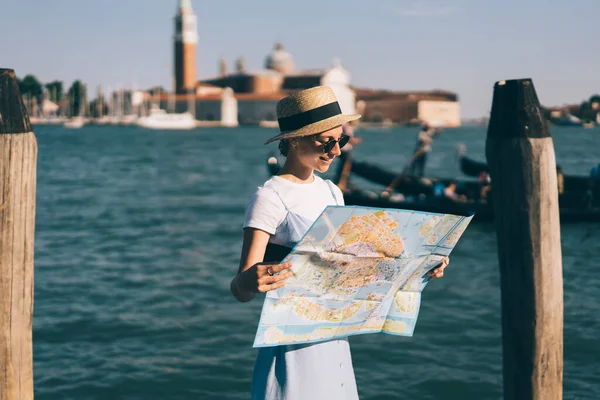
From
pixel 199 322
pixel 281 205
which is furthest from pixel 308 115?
pixel 199 322

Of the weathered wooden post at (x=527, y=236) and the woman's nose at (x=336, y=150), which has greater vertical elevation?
the woman's nose at (x=336, y=150)

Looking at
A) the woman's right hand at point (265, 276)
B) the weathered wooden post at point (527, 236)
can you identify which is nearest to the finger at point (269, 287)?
the woman's right hand at point (265, 276)

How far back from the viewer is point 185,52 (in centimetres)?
9606

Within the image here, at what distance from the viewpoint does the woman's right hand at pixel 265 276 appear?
167cm

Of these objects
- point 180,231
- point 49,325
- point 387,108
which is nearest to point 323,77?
point 387,108

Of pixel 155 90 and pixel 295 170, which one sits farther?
pixel 155 90

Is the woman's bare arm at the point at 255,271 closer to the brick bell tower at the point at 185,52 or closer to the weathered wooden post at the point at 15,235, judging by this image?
the weathered wooden post at the point at 15,235

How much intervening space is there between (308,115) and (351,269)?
0.35 m

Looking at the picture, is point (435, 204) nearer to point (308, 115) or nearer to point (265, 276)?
point (308, 115)

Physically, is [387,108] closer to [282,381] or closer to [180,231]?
[180,231]

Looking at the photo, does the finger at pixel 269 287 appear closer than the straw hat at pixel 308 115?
Yes

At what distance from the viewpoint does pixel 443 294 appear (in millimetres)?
8289

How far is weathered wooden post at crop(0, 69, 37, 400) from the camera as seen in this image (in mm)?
2199

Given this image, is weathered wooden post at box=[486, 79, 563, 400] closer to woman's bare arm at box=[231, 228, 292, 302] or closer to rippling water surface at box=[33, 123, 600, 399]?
woman's bare arm at box=[231, 228, 292, 302]
